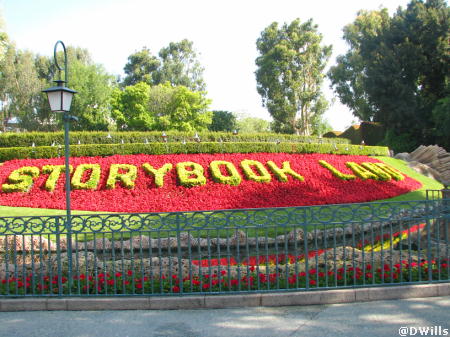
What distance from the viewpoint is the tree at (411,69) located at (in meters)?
31.0

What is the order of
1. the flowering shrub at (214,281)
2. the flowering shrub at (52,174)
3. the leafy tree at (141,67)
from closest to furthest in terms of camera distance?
the flowering shrub at (214,281)
the flowering shrub at (52,174)
the leafy tree at (141,67)

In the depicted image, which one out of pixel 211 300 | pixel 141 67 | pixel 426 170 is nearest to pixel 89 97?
pixel 141 67

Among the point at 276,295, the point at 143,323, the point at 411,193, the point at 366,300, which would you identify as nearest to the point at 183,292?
the point at 143,323

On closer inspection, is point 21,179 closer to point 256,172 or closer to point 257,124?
point 256,172

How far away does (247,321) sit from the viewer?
448 centimetres

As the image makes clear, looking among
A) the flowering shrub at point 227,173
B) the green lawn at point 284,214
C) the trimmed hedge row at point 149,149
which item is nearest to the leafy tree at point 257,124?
the green lawn at point 284,214

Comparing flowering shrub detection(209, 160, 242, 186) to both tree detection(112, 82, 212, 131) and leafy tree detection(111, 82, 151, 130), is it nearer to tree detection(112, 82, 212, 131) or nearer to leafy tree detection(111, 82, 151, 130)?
tree detection(112, 82, 212, 131)

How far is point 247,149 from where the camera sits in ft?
62.0

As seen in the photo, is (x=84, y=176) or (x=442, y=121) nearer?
(x=84, y=176)

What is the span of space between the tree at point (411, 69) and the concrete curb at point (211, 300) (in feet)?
97.8

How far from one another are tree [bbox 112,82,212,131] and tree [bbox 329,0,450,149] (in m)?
17.0

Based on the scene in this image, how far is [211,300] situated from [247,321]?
0.62 meters

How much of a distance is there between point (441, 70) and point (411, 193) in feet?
61.5

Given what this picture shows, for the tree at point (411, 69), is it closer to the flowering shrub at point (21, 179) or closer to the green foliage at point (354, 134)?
the green foliage at point (354, 134)
